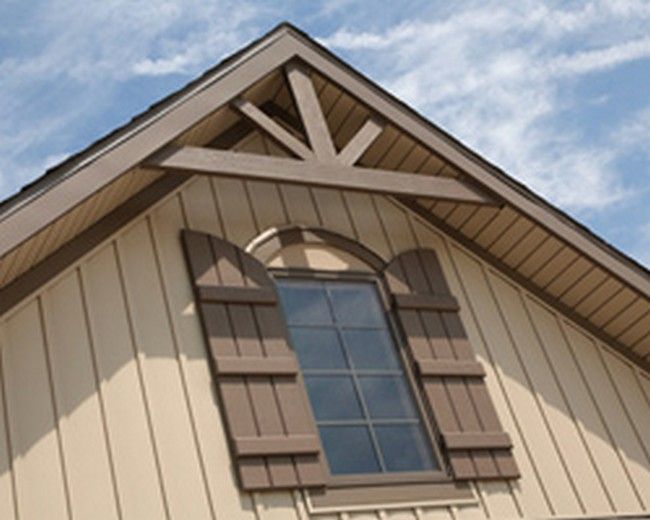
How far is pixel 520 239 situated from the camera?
745 cm

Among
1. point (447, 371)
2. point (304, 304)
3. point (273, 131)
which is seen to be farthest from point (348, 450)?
point (273, 131)

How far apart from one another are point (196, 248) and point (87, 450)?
1.57m

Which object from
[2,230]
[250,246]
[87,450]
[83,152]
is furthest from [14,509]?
[250,246]

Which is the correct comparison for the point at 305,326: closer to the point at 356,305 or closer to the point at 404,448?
the point at 356,305

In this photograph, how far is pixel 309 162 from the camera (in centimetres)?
634

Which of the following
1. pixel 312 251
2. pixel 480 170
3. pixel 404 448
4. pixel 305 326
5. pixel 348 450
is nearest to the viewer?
pixel 348 450

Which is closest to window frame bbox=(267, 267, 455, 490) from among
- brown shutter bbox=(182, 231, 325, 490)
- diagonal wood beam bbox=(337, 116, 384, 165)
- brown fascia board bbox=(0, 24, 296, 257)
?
brown shutter bbox=(182, 231, 325, 490)

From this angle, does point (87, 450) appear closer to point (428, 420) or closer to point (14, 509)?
point (14, 509)

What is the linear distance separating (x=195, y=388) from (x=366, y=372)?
1223 millimetres

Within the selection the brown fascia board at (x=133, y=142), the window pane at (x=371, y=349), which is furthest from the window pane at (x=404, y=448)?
the brown fascia board at (x=133, y=142)

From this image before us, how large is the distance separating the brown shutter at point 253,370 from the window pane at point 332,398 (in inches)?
5.5

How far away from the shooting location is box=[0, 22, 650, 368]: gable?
5.87 metres

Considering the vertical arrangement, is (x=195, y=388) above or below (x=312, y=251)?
below

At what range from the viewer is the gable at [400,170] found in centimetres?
587
